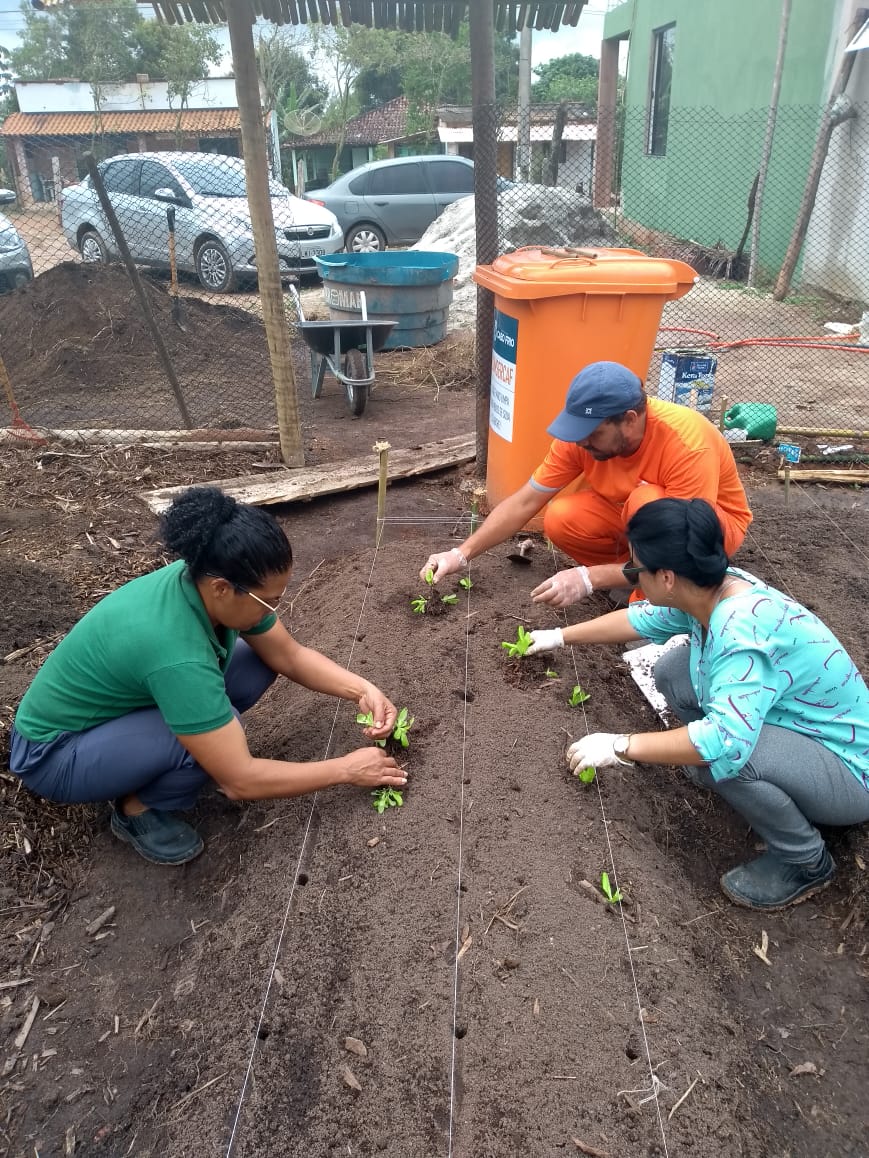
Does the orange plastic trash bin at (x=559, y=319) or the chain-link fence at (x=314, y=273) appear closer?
the orange plastic trash bin at (x=559, y=319)

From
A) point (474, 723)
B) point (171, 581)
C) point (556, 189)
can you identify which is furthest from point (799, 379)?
point (171, 581)

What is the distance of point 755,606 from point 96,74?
29.1m

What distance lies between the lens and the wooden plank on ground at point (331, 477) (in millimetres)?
4961

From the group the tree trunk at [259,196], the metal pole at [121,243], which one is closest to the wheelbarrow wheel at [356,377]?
the metal pole at [121,243]

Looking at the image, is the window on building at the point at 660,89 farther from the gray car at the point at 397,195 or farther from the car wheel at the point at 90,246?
the car wheel at the point at 90,246

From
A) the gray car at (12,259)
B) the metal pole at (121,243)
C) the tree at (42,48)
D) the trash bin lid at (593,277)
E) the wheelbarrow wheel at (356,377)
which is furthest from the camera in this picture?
the tree at (42,48)

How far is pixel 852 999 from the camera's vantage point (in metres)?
2.16

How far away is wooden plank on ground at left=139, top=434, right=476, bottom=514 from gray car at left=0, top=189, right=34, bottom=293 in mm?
5931

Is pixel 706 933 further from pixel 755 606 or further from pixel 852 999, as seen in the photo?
pixel 755 606

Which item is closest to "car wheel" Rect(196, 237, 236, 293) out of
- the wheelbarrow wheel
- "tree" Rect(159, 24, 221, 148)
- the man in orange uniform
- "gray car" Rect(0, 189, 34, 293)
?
"gray car" Rect(0, 189, 34, 293)

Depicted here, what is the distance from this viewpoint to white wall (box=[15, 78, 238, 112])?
84.3 feet

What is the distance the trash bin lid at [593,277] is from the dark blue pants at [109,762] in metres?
2.60

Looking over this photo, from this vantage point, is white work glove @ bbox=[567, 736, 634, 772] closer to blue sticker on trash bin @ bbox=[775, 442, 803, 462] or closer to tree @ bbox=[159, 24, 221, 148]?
blue sticker on trash bin @ bbox=[775, 442, 803, 462]

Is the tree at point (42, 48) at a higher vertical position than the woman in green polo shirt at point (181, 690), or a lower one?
higher
